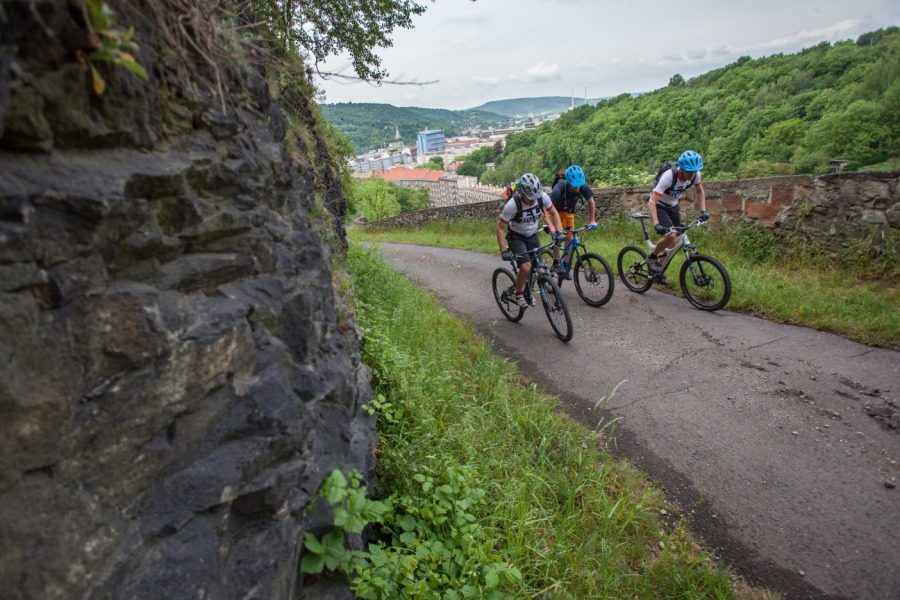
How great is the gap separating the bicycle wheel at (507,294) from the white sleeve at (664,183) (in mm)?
2293

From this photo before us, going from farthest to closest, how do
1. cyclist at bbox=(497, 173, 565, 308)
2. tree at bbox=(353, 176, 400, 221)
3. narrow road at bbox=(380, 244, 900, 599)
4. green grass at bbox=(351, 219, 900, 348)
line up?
tree at bbox=(353, 176, 400, 221)
cyclist at bbox=(497, 173, 565, 308)
green grass at bbox=(351, 219, 900, 348)
narrow road at bbox=(380, 244, 900, 599)

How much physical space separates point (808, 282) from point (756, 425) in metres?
3.75

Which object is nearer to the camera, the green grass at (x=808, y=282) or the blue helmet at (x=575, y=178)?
the green grass at (x=808, y=282)

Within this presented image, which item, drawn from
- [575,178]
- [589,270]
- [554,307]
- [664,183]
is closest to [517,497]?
[554,307]

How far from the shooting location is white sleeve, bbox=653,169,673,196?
6.39m

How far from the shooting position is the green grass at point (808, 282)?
5.25 meters

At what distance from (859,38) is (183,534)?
88.7 meters

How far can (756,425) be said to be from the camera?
392 centimetres

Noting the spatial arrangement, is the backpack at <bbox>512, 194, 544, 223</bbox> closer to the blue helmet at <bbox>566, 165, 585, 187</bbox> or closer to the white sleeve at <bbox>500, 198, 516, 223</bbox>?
the white sleeve at <bbox>500, 198, 516, 223</bbox>

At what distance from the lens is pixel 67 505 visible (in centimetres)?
142

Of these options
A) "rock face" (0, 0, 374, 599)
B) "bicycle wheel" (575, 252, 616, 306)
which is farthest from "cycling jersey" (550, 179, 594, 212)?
"rock face" (0, 0, 374, 599)

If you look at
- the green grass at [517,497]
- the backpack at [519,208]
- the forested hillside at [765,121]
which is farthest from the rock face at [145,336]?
the forested hillside at [765,121]

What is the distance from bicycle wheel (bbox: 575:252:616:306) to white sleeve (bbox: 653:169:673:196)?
1.17 m

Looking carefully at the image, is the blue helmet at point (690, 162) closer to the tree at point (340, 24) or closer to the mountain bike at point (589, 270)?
the mountain bike at point (589, 270)
